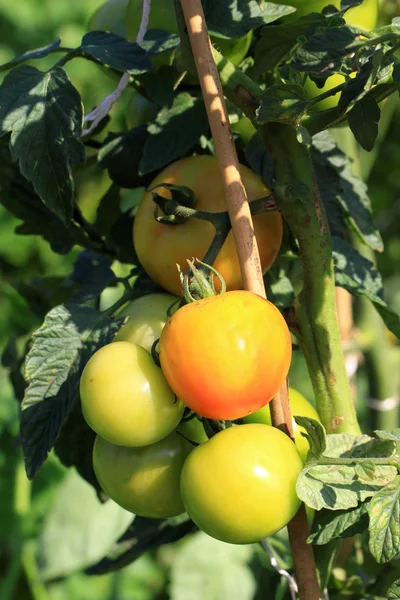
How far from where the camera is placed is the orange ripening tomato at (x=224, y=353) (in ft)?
1.50

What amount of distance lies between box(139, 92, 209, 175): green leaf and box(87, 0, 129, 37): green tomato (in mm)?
110

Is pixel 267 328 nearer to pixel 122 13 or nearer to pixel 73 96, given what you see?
pixel 73 96

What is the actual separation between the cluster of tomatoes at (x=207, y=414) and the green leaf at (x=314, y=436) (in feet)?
0.04

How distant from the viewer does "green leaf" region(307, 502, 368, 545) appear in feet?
1.64

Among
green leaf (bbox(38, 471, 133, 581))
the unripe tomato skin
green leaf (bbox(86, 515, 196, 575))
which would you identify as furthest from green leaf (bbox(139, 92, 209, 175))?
green leaf (bbox(38, 471, 133, 581))

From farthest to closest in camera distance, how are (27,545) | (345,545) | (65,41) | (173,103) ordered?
(65,41), (27,545), (345,545), (173,103)

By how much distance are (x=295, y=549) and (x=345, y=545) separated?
0.25 m

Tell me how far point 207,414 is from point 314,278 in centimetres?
14

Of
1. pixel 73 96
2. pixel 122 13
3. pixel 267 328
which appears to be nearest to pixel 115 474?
pixel 267 328

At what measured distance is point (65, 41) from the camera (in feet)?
5.81

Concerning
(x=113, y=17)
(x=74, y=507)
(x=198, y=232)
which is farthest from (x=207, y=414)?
(x=74, y=507)

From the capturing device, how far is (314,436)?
19.5 inches

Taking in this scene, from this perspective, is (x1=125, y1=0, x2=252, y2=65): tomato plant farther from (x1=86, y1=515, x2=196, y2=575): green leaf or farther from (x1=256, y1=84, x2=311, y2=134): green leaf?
(x1=86, y1=515, x2=196, y2=575): green leaf

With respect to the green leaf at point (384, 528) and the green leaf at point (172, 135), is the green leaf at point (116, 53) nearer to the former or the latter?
the green leaf at point (172, 135)
